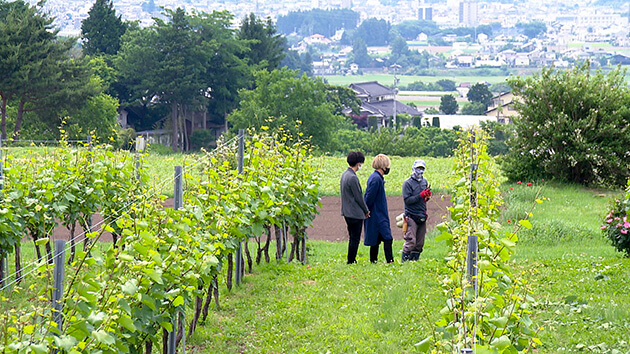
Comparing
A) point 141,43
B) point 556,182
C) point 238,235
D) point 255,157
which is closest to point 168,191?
point 556,182

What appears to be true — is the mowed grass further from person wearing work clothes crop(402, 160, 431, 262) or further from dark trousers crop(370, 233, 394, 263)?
person wearing work clothes crop(402, 160, 431, 262)

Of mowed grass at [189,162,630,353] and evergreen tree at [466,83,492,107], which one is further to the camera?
evergreen tree at [466,83,492,107]

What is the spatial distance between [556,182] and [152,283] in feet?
53.2

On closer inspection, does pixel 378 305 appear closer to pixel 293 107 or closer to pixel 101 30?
pixel 293 107

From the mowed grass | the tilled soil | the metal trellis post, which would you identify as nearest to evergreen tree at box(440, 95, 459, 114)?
the tilled soil

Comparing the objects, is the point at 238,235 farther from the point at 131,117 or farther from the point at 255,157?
the point at 131,117

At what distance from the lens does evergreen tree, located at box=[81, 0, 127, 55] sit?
64000 millimetres

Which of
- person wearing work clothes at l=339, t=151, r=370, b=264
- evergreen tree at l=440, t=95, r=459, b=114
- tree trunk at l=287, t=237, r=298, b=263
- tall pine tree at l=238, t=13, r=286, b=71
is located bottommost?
evergreen tree at l=440, t=95, r=459, b=114

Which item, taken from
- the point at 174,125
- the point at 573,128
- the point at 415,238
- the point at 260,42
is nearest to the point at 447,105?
the point at 260,42

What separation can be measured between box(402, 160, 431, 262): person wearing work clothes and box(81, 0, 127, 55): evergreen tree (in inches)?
2234

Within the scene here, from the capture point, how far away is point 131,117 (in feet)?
212

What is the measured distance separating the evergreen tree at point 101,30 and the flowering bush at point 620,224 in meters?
57.6

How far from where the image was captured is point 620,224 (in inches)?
395

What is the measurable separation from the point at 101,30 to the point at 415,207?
198 ft
